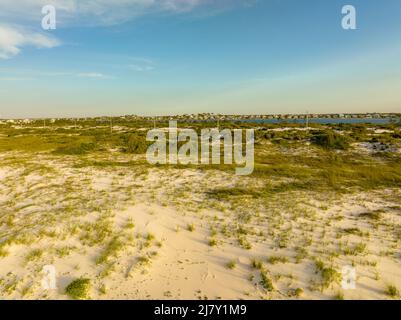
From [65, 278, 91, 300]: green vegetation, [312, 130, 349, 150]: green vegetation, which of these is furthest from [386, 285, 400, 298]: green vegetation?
[312, 130, 349, 150]: green vegetation

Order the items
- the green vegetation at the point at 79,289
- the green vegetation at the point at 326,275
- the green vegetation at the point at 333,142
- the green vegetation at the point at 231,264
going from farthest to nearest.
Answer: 1. the green vegetation at the point at 333,142
2. the green vegetation at the point at 231,264
3. the green vegetation at the point at 326,275
4. the green vegetation at the point at 79,289

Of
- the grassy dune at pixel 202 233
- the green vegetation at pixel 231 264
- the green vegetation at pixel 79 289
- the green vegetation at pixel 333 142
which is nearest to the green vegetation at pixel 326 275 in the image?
the grassy dune at pixel 202 233

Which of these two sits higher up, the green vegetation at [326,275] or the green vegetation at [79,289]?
the green vegetation at [326,275]

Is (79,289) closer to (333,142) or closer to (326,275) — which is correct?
(326,275)

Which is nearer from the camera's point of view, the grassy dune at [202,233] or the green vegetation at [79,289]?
the green vegetation at [79,289]

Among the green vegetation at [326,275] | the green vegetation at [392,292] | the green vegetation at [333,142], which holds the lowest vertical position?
the green vegetation at [392,292]

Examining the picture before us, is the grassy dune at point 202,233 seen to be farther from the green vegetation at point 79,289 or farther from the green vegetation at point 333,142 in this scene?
the green vegetation at point 333,142

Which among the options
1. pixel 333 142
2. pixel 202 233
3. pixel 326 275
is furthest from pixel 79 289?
pixel 333 142

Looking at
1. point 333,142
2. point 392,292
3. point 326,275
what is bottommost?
point 392,292
